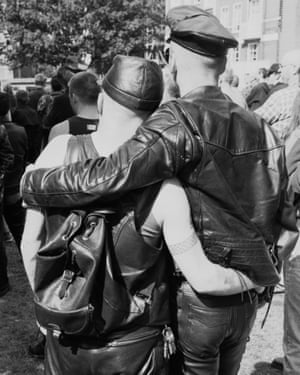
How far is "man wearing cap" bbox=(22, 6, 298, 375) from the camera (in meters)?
1.53

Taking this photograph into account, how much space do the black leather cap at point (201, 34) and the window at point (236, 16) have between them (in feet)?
123

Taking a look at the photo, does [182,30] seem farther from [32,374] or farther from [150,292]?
[32,374]

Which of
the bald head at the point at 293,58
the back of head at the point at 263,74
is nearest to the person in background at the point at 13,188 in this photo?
the bald head at the point at 293,58

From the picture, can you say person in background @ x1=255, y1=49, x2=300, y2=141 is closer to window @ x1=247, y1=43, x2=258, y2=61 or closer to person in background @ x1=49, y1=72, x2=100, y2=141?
person in background @ x1=49, y1=72, x2=100, y2=141

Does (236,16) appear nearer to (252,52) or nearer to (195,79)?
(252,52)

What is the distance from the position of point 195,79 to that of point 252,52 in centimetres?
3732

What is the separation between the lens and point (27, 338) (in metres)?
3.75

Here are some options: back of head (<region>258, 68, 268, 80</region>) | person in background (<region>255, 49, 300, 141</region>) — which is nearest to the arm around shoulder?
person in background (<region>255, 49, 300, 141</region>)

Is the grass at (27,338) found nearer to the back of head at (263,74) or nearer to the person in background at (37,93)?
the person in background at (37,93)

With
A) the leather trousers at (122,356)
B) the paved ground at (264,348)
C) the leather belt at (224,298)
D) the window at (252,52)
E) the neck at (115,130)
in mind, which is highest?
the neck at (115,130)

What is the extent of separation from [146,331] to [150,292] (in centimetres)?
14

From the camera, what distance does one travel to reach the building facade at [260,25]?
104ft

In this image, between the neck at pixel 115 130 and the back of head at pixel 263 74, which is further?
the back of head at pixel 263 74

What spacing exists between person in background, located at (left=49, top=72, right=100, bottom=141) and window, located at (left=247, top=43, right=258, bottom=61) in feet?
114
